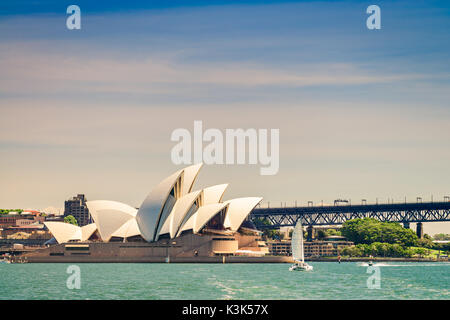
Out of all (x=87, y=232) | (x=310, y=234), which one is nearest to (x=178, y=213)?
(x=87, y=232)

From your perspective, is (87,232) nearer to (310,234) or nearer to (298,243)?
(298,243)

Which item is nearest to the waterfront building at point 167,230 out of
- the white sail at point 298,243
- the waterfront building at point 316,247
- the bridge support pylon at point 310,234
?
the white sail at point 298,243

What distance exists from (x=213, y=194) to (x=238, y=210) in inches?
371

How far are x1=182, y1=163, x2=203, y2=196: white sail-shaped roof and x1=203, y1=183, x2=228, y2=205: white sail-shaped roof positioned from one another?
8021mm

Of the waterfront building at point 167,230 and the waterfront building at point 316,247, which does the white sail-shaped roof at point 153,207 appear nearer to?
the waterfront building at point 167,230

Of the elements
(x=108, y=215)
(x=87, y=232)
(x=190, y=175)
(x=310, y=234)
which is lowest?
(x=310, y=234)

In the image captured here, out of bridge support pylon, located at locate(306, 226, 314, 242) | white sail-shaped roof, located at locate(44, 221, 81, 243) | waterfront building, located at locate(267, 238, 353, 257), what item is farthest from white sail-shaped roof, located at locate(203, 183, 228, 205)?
Result: bridge support pylon, located at locate(306, 226, 314, 242)

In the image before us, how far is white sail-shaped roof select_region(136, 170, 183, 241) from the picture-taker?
120 meters

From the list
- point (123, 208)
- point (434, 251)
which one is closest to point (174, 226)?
point (123, 208)

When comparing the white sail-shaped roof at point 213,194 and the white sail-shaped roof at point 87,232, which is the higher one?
the white sail-shaped roof at point 213,194

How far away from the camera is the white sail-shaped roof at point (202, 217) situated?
415 ft

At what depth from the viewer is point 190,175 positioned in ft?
396
